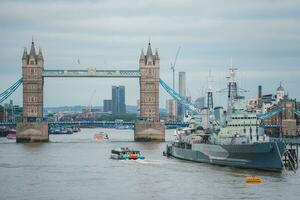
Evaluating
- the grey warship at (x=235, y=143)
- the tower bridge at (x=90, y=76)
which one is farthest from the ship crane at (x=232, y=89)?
the tower bridge at (x=90, y=76)

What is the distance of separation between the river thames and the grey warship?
1.25 m

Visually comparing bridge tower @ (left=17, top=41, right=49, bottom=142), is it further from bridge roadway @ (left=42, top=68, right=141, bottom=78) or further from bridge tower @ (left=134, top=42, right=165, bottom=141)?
bridge tower @ (left=134, top=42, right=165, bottom=141)

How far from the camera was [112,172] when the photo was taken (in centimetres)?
8394

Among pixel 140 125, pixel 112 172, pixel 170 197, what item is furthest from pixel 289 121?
pixel 170 197

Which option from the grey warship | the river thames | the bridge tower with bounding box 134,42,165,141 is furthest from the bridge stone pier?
the river thames

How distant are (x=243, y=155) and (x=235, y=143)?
3.25 meters

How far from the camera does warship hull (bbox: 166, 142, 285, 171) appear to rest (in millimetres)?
78625

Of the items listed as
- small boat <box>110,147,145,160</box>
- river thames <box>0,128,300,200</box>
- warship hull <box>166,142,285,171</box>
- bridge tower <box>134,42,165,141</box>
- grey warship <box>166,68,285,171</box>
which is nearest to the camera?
river thames <box>0,128,300,200</box>

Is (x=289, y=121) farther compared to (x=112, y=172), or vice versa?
(x=289, y=121)

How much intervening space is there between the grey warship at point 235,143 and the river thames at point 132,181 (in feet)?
4.10

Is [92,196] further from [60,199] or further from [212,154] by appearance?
[212,154]

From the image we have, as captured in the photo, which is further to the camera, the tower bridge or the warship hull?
the tower bridge

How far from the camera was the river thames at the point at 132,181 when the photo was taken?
64438mm

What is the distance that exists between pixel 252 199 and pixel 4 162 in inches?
1709
